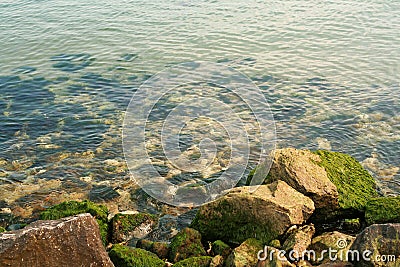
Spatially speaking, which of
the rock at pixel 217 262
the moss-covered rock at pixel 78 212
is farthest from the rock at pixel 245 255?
the moss-covered rock at pixel 78 212

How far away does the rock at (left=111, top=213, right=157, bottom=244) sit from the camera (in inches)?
375

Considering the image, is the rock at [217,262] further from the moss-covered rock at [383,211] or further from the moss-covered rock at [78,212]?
the moss-covered rock at [383,211]

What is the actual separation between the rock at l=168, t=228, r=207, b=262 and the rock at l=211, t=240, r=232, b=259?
19 cm

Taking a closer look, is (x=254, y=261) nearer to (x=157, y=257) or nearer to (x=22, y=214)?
(x=157, y=257)

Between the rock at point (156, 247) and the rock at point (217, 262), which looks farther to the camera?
the rock at point (156, 247)

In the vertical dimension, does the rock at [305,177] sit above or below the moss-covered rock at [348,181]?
above

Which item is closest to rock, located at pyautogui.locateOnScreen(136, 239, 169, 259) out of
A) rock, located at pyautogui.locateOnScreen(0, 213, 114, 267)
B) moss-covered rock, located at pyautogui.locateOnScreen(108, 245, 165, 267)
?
moss-covered rock, located at pyautogui.locateOnScreen(108, 245, 165, 267)

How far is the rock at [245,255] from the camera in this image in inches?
286

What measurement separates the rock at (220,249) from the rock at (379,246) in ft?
7.11

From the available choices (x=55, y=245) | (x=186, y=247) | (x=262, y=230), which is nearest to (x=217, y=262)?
(x=186, y=247)

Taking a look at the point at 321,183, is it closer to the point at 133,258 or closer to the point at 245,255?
the point at 245,255

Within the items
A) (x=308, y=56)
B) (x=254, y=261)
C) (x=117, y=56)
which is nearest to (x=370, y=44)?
(x=308, y=56)

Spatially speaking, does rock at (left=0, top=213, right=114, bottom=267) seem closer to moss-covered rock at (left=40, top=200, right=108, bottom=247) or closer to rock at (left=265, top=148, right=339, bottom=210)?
moss-covered rock at (left=40, top=200, right=108, bottom=247)

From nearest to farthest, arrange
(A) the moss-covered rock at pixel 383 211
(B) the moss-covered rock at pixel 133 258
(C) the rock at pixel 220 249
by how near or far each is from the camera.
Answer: (B) the moss-covered rock at pixel 133 258, (C) the rock at pixel 220 249, (A) the moss-covered rock at pixel 383 211
